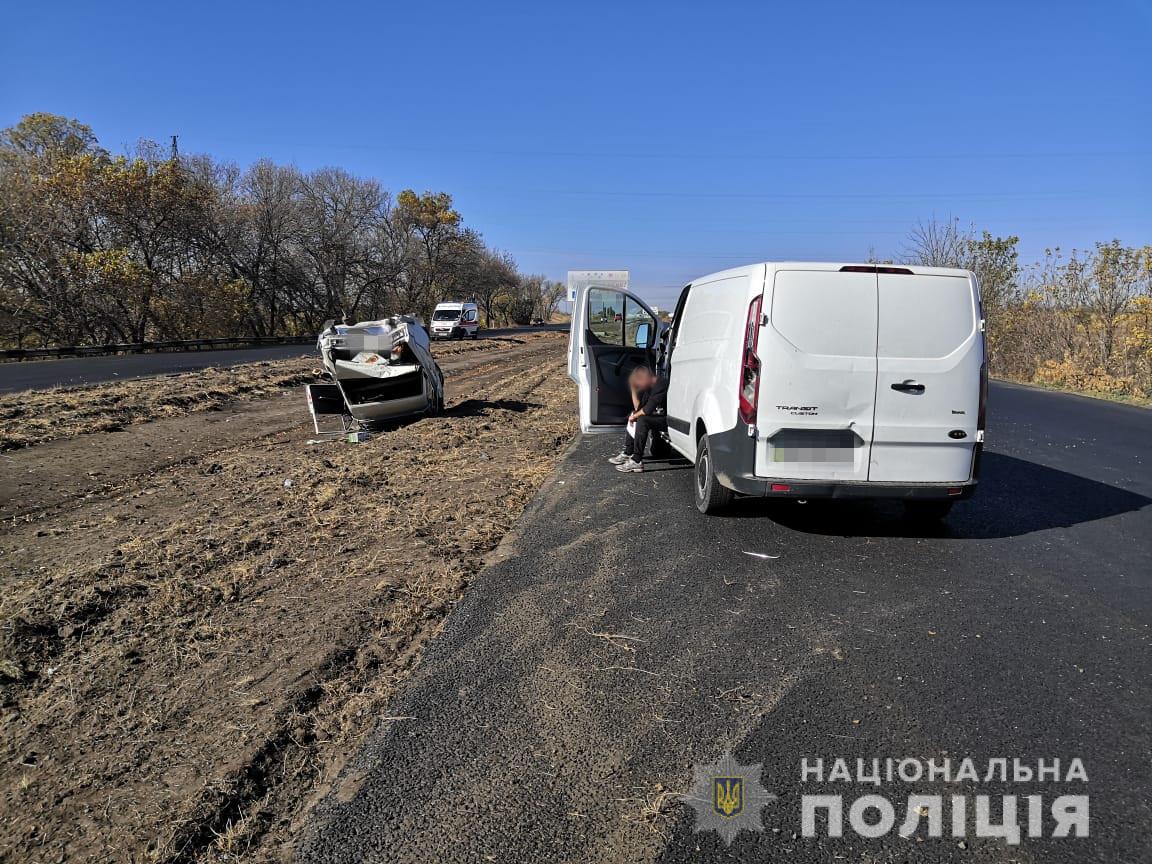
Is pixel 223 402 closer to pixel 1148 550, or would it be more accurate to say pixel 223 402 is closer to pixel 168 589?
pixel 168 589

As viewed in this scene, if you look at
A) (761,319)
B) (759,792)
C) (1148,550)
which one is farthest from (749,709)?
(1148,550)

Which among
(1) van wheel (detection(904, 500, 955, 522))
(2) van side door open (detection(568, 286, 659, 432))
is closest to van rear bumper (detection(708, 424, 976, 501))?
(1) van wheel (detection(904, 500, 955, 522))

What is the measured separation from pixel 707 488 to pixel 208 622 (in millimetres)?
3878

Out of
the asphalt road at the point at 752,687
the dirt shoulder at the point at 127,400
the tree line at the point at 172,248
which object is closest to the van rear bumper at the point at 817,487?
the asphalt road at the point at 752,687

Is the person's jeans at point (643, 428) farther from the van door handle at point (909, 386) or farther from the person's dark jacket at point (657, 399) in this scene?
the van door handle at point (909, 386)

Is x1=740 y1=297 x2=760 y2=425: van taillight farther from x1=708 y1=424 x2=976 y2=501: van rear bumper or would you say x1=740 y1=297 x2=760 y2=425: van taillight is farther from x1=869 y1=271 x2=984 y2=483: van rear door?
x1=869 y1=271 x2=984 y2=483: van rear door

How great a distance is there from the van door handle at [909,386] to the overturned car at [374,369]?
7.84 m

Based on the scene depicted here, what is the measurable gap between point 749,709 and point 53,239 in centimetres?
3418

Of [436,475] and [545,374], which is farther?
[545,374]

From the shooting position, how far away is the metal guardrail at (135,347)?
23.1m

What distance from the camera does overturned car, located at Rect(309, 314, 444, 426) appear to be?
35.5 ft

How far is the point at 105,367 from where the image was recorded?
68.4 feet

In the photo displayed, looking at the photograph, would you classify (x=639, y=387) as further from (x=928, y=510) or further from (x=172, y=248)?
(x=172, y=248)

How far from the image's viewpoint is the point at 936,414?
16.9ft
